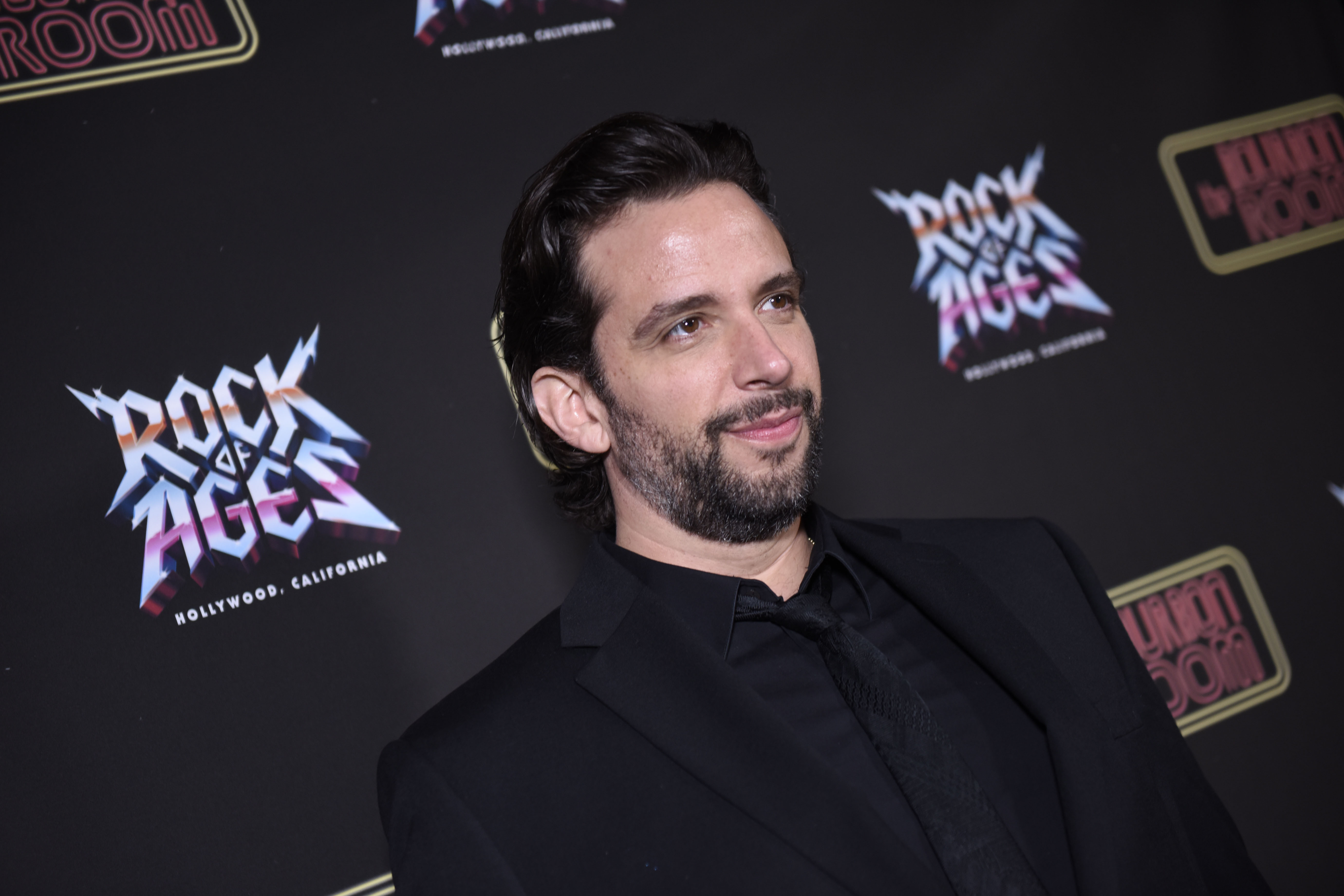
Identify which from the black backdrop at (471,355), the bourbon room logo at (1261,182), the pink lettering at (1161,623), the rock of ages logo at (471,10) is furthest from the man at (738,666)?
the bourbon room logo at (1261,182)

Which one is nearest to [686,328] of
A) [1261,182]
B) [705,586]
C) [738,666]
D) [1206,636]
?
[705,586]

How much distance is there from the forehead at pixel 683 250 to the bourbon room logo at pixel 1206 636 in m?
1.37

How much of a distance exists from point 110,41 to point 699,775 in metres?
1.58

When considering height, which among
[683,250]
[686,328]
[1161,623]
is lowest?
[1161,623]

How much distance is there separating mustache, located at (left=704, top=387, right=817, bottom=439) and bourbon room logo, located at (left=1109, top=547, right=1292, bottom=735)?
129 cm

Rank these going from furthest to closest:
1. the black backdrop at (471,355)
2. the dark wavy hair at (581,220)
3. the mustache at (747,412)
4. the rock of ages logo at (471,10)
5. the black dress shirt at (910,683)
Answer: the rock of ages logo at (471,10) < the black backdrop at (471,355) < the dark wavy hair at (581,220) < the mustache at (747,412) < the black dress shirt at (910,683)

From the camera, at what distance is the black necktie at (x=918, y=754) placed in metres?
1.11

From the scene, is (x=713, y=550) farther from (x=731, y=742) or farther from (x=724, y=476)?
(x=731, y=742)

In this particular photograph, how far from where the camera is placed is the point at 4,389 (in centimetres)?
154

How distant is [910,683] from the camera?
1276 mm

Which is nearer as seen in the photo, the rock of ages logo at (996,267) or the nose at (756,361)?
the nose at (756,361)

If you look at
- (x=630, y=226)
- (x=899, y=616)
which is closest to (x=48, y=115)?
(x=630, y=226)

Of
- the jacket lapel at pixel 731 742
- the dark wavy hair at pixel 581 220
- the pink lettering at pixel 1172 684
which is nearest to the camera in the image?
the jacket lapel at pixel 731 742

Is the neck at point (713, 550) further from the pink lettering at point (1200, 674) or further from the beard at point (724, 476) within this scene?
the pink lettering at point (1200, 674)
